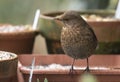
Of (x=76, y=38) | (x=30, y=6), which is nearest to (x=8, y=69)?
(x=76, y=38)

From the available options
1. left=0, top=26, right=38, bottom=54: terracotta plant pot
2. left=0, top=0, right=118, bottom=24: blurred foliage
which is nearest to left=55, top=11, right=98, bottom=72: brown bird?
left=0, top=26, right=38, bottom=54: terracotta plant pot

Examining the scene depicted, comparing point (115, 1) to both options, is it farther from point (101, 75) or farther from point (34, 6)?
point (101, 75)

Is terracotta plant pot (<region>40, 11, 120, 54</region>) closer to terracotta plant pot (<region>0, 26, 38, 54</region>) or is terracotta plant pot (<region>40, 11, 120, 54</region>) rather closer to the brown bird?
terracotta plant pot (<region>0, 26, 38, 54</region>)

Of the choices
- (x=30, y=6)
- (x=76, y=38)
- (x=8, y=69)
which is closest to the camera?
(x=8, y=69)

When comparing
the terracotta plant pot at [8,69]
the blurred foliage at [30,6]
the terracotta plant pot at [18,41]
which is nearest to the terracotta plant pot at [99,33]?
the terracotta plant pot at [18,41]

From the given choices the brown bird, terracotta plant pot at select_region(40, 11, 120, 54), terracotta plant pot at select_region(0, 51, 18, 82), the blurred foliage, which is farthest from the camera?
the blurred foliage

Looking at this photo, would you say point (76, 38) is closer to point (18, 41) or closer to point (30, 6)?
point (18, 41)
